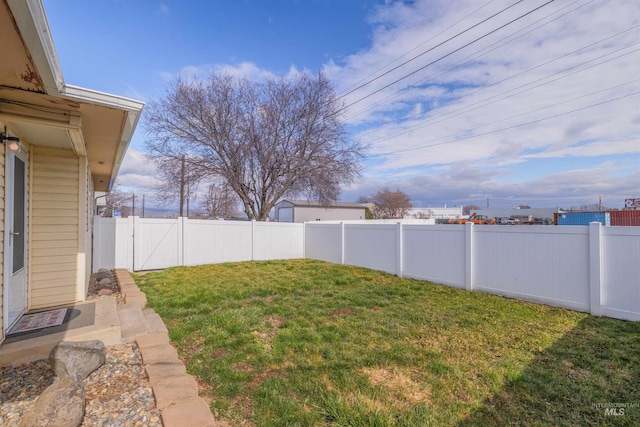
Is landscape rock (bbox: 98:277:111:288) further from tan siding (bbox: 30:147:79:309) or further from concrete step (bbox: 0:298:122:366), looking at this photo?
concrete step (bbox: 0:298:122:366)

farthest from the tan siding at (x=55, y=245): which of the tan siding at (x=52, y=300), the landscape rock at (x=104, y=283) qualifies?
the landscape rock at (x=104, y=283)

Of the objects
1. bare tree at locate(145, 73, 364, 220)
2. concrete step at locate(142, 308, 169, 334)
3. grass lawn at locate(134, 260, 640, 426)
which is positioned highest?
bare tree at locate(145, 73, 364, 220)

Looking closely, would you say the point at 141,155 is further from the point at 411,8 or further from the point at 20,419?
the point at 20,419

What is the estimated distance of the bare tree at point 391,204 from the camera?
39.2m

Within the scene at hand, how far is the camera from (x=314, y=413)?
2.08 metres

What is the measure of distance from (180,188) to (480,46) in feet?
43.1

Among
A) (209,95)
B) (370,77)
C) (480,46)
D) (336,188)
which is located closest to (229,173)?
(209,95)

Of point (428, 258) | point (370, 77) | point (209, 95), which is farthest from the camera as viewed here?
point (209, 95)

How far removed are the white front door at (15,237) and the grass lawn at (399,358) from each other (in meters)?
1.55

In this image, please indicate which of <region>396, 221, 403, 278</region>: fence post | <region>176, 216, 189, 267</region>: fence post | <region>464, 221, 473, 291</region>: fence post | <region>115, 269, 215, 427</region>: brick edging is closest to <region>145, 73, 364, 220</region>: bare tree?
<region>176, 216, 189, 267</region>: fence post

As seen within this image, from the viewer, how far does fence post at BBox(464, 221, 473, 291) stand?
233 inches

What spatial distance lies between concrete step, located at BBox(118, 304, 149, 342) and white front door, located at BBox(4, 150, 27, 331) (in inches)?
41.2

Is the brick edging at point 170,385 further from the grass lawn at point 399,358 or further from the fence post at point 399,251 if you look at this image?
the fence post at point 399,251

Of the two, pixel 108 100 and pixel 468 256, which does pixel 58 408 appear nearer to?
pixel 108 100
